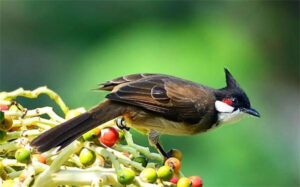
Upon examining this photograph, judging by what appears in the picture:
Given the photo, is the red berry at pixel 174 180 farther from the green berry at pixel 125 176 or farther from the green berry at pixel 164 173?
the green berry at pixel 125 176

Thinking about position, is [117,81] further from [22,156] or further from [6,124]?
[22,156]

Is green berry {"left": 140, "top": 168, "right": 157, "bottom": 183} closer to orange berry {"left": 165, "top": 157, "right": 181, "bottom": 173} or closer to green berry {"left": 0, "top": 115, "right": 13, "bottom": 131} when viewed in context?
orange berry {"left": 165, "top": 157, "right": 181, "bottom": 173}

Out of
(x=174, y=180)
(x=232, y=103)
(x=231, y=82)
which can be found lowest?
(x=174, y=180)

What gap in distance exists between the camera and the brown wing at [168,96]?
3.38m

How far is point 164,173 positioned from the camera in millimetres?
2273

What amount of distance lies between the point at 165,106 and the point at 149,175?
1393mm

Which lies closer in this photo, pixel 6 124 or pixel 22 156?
pixel 22 156

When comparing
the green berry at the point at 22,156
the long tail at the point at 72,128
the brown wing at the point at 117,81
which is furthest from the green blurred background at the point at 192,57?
the green berry at the point at 22,156

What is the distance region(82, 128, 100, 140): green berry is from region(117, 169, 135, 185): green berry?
0.29 m

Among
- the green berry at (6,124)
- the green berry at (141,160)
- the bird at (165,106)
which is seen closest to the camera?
the green berry at (6,124)

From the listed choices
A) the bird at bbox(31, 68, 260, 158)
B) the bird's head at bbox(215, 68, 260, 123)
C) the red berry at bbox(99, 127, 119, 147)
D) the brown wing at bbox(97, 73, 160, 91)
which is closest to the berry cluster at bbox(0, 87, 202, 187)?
the red berry at bbox(99, 127, 119, 147)

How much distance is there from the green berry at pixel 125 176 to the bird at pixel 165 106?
2.26ft

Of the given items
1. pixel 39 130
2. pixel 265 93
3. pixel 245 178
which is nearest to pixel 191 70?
pixel 245 178

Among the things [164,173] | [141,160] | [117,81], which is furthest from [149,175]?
[117,81]
